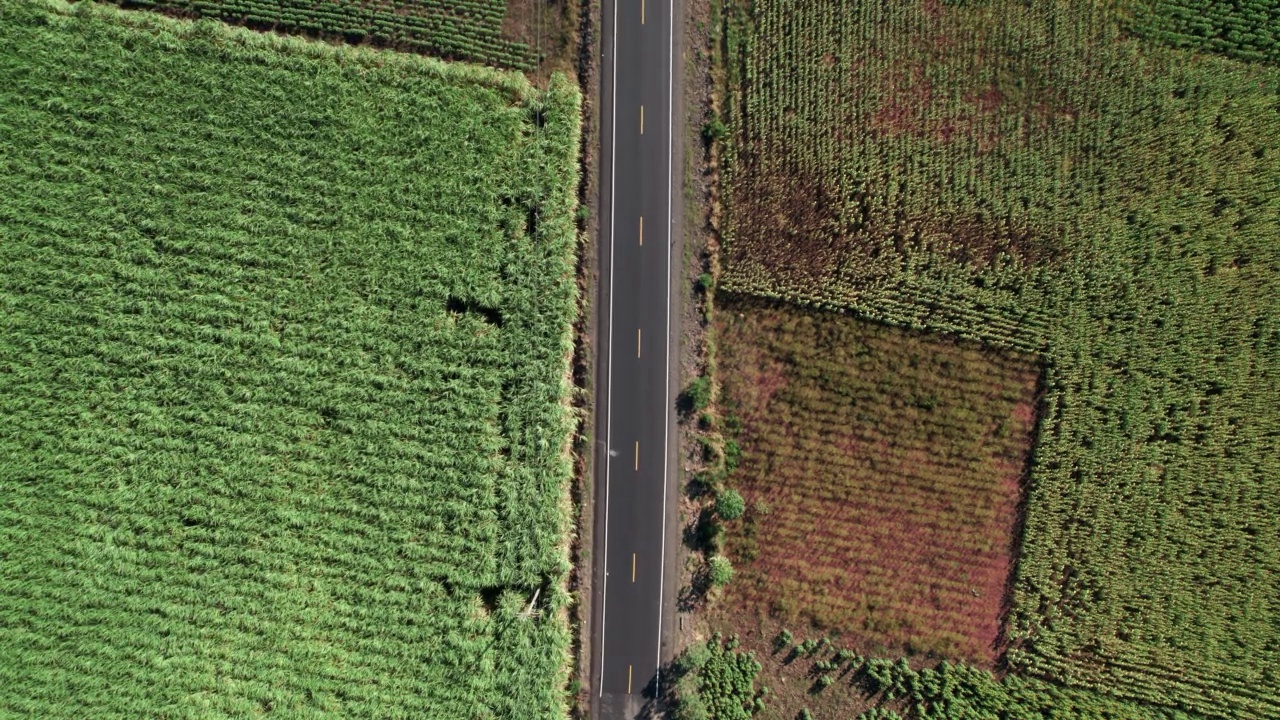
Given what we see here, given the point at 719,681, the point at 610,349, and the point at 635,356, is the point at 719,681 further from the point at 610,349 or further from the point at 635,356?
the point at 610,349

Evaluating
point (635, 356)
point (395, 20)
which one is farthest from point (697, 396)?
point (395, 20)

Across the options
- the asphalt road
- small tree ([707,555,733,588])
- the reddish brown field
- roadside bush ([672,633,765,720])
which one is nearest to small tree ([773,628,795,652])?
the reddish brown field

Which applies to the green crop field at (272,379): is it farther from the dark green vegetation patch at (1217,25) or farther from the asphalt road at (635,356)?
the dark green vegetation patch at (1217,25)

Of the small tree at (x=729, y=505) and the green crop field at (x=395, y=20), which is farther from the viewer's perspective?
the green crop field at (x=395, y=20)

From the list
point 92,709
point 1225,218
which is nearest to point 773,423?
point 1225,218

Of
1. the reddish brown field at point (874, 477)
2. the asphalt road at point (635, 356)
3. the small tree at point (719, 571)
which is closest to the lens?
the small tree at point (719, 571)

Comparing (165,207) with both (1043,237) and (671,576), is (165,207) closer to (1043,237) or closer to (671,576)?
(671,576)

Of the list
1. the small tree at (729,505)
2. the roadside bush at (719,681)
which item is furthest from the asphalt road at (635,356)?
the small tree at (729,505)
